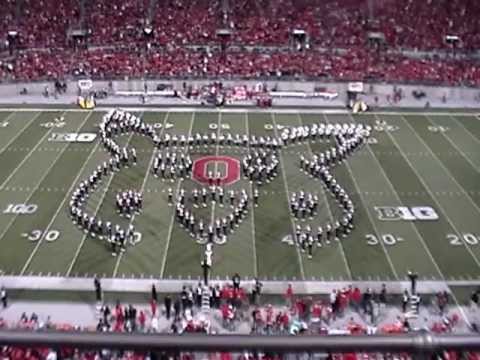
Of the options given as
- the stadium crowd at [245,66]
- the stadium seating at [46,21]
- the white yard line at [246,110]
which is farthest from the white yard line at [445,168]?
the stadium seating at [46,21]

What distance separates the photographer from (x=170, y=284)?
15.4 metres

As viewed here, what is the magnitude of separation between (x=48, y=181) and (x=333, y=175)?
9.15 m

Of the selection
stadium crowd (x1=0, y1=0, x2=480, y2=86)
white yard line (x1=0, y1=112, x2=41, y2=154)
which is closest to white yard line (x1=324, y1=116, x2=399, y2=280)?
stadium crowd (x1=0, y1=0, x2=480, y2=86)

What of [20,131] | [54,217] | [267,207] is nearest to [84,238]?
[54,217]

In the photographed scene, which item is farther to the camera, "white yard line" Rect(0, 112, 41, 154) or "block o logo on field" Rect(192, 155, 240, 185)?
"white yard line" Rect(0, 112, 41, 154)

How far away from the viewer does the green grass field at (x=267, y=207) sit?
53.2 ft

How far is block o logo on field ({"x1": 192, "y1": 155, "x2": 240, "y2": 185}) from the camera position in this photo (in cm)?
2123

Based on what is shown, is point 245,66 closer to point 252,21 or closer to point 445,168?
point 252,21

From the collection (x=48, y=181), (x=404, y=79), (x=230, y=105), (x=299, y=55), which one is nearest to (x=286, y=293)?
(x=48, y=181)

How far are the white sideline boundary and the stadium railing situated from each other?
13297mm

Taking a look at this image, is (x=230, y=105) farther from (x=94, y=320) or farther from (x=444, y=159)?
(x=94, y=320)

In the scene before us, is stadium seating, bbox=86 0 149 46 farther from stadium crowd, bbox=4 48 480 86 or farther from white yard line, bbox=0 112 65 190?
white yard line, bbox=0 112 65 190

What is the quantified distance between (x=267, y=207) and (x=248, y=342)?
17358 millimetres

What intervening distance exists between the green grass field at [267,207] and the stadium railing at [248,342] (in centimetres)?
1380
